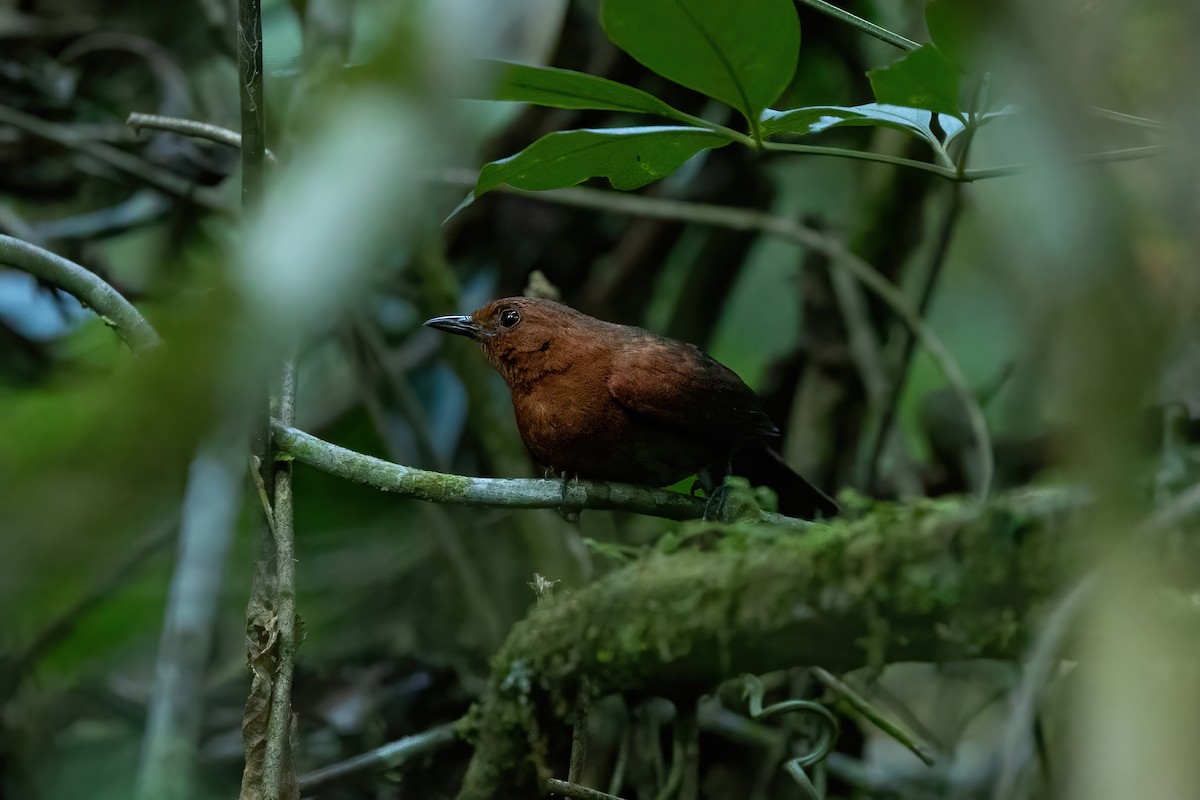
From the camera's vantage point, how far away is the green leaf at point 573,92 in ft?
4.84

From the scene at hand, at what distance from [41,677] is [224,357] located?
3606 mm

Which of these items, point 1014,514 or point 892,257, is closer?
point 1014,514

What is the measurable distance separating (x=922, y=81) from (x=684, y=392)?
4.56ft

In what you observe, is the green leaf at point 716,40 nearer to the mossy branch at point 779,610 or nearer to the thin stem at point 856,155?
the thin stem at point 856,155

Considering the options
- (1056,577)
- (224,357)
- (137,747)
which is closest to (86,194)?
(137,747)

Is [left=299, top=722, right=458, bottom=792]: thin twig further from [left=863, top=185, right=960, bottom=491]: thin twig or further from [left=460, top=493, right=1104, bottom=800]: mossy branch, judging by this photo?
[left=863, top=185, right=960, bottom=491]: thin twig

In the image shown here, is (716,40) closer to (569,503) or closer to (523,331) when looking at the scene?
(569,503)

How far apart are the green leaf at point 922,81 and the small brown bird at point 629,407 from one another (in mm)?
1344

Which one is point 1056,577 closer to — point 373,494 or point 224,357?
point 224,357

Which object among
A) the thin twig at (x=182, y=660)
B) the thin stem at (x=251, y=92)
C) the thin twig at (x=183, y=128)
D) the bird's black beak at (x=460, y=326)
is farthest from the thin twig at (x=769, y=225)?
the thin stem at (x=251, y=92)

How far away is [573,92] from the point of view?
1547mm

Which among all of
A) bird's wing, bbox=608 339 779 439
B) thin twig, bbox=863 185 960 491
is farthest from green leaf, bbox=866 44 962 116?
thin twig, bbox=863 185 960 491

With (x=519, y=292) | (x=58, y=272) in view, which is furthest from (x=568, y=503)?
(x=519, y=292)

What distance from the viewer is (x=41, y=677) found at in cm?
346
